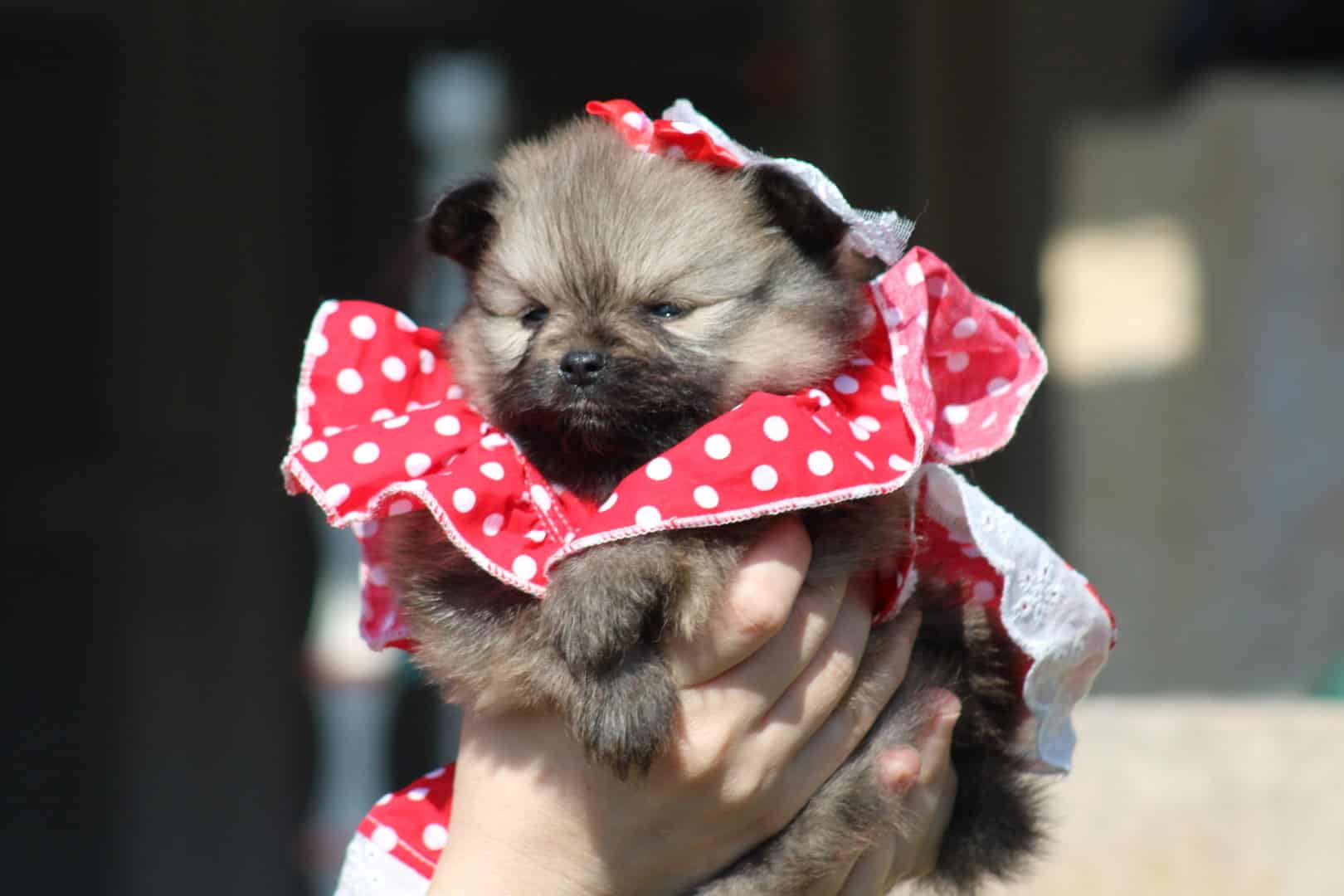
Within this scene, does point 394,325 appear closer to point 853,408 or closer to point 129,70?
point 853,408

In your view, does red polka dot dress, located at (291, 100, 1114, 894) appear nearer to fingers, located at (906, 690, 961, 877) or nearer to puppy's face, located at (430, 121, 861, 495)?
puppy's face, located at (430, 121, 861, 495)

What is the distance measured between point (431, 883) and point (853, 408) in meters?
0.94

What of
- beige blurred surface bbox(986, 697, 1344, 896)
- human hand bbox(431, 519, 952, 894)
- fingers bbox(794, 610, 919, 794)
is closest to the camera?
human hand bbox(431, 519, 952, 894)

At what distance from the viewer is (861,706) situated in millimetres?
2172

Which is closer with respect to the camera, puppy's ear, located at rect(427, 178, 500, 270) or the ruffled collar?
the ruffled collar

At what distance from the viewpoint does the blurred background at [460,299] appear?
4555 mm

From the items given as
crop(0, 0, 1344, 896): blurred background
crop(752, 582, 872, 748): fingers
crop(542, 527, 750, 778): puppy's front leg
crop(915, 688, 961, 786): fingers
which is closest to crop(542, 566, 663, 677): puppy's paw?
crop(542, 527, 750, 778): puppy's front leg

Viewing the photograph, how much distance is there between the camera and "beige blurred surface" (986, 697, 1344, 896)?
3045mm

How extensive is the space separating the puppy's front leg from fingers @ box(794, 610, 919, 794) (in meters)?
0.27

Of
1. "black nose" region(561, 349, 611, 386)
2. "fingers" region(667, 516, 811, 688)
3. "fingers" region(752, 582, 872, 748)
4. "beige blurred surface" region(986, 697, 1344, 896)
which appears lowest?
"beige blurred surface" region(986, 697, 1344, 896)

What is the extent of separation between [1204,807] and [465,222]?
2.03 m

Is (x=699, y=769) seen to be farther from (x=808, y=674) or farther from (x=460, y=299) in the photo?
(x=460, y=299)

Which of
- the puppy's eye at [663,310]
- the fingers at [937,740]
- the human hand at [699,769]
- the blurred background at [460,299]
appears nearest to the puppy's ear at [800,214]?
the puppy's eye at [663,310]

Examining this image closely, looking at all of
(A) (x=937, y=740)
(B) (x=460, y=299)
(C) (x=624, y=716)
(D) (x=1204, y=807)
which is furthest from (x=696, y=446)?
(D) (x=1204, y=807)
